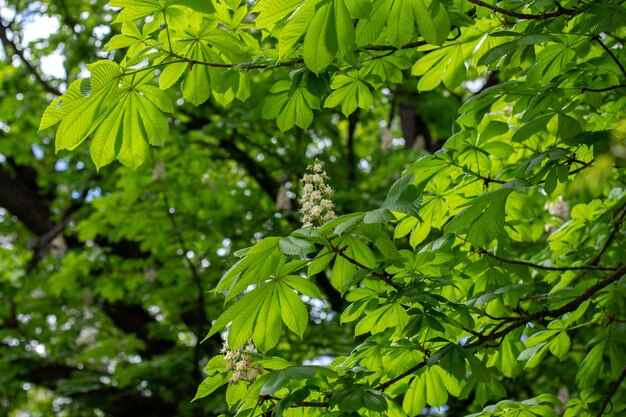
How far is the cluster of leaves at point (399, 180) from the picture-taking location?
1.75m

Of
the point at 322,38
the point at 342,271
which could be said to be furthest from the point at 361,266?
the point at 322,38

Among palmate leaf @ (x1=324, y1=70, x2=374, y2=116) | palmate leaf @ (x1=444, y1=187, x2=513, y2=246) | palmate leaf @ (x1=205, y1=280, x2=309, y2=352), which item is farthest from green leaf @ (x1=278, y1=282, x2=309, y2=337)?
palmate leaf @ (x1=324, y1=70, x2=374, y2=116)

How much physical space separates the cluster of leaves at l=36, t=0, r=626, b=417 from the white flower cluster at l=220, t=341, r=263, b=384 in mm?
80

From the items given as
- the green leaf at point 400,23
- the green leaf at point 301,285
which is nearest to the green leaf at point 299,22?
the green leaf at point 400,23

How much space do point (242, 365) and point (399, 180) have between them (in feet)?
2.19

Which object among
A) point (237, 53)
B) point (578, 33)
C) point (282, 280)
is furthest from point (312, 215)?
point (578, 33)

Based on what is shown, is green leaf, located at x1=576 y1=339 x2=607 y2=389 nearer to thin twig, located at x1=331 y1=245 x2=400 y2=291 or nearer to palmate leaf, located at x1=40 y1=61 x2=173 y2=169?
thin twig, located at x1=331 y1=245 x2=400 y2=291

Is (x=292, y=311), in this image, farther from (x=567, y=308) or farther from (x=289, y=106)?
(x=567, y=308)

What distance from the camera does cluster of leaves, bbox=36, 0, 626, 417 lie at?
1.75 m

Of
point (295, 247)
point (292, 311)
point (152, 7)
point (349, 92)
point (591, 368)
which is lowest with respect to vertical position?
point (591, 368)

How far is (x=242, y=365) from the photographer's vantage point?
6.75ft

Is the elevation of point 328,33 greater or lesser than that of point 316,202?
greater

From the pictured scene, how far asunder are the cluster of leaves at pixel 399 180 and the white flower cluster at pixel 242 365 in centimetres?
8

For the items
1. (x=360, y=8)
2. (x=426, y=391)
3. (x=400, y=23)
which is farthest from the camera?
(x=426, y=391)
